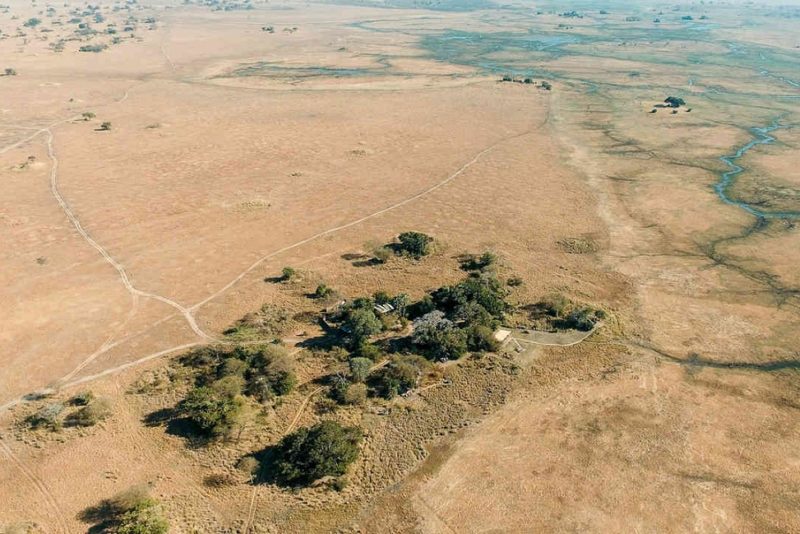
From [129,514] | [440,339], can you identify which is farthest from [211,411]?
[440,339]

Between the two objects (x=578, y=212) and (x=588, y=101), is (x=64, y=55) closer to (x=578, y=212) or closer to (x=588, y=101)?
(x=588, y=101)

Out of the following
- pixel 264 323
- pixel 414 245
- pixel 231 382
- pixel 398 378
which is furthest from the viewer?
pixel 414 245

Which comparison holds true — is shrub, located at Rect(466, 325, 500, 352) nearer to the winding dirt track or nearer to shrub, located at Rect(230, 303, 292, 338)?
shrub, located at Rect(230, 303, 292, 338)

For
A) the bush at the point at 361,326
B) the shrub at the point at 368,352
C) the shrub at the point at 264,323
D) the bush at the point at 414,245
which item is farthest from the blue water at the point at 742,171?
the shrub at the point at 264,323

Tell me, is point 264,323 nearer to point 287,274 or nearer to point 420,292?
point 287,274

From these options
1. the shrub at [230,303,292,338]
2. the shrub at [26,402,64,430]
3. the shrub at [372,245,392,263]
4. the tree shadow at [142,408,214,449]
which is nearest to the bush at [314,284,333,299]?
the shrub at [230,303,292,338]
